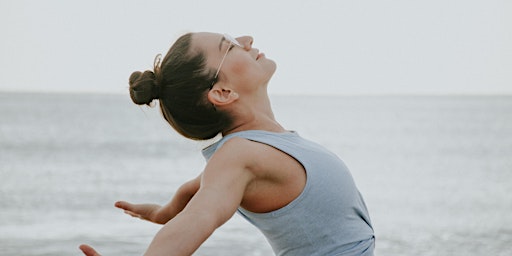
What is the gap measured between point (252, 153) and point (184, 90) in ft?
1.05

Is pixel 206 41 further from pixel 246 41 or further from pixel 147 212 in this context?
pixel 147 212

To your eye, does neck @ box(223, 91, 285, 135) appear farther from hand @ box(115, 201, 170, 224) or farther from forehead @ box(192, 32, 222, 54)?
hand @ box(115, 201, 170, 224)

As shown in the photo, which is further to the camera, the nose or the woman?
the nose

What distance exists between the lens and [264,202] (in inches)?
91.3

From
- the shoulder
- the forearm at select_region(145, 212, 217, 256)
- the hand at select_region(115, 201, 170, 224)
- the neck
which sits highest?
the neck

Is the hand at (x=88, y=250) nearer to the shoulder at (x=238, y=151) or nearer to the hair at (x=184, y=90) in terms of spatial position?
the shoulder at (x=238, y=151)

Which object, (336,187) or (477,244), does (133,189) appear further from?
(336,187)

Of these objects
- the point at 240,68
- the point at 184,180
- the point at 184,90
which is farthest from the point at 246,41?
the point at 184,180

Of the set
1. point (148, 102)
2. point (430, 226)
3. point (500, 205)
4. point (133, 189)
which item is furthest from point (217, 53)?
point (133, 189)

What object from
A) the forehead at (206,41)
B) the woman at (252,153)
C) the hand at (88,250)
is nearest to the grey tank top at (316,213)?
the woman at (252,153)

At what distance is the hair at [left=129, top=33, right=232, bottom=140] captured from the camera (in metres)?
2.45

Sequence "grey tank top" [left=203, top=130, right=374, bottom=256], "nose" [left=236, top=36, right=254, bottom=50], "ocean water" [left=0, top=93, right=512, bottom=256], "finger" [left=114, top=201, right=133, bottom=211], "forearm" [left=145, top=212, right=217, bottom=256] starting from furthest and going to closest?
"ocean water" [left=0, top=93, right=512, bottom=256]
"finger" [left=114, top=201, right=133, bottom=211]
"nose" [left=236, top=36, right=254, bottom=50]
"grey tank top" [left=203, top=130, right=374, bottom=256]
"forearm" [left=145, top=212, right=217, bottom=256]

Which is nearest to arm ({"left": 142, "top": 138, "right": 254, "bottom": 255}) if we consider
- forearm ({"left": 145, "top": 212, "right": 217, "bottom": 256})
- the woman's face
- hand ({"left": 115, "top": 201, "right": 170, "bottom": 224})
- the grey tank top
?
forearm ({"left": 145, "top": 212, "right": 217, "bottom": 256})

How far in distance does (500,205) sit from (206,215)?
13637mm
